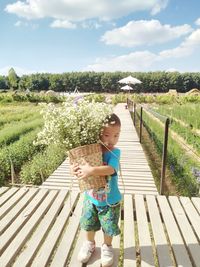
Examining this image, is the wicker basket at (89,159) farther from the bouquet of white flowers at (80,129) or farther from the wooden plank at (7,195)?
the wooden plank at (7,195)

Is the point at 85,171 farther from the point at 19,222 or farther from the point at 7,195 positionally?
the point at 7,195

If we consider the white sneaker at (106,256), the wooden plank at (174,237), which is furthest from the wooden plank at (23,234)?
the wooden plank at (174,237)

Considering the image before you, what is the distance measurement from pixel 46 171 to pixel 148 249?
4.00 metres

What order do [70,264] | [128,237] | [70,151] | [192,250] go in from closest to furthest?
[70,151] → [70,264] → [192,250] → [128,237]

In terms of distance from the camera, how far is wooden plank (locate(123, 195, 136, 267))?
2.34 metres

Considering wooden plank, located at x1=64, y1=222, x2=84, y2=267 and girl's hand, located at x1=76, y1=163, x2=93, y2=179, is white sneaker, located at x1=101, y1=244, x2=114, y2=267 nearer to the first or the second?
wooden plank, located at x1=64, y1=222, x2=84, y2=267

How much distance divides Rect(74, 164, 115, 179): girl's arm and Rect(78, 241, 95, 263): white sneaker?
63 cm

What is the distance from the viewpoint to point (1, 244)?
8.18 ft

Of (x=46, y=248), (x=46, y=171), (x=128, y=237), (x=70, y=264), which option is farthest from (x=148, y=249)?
(x=46, y=171)

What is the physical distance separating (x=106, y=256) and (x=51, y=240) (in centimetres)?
55

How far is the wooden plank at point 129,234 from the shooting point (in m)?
2.34

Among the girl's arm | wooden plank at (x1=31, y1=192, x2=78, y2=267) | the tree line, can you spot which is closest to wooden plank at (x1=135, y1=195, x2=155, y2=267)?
wooden plank at (x1=31, y1=192, x2=78, y2=267)

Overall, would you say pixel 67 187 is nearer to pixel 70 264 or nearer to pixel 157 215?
pixel 157 215

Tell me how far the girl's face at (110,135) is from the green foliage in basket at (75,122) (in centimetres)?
6
